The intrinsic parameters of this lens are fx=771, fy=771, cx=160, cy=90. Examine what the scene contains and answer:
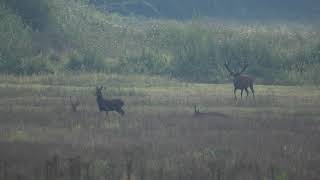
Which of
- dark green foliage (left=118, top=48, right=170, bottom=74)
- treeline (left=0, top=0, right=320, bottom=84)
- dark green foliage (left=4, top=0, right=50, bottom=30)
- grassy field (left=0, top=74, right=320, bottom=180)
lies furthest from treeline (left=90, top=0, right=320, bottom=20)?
grassy field (left=0, top=74, right=320, bottom=180)

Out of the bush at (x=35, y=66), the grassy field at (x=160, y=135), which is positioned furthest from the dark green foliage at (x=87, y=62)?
the grassy field at (x=160, y=135)

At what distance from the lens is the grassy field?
620 inches

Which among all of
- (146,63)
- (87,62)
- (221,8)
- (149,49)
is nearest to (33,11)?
(149,49)

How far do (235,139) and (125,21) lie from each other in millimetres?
42055

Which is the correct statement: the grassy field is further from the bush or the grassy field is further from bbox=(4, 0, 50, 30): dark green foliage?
bbox=(4, 0, 50, 30): dark green foliage

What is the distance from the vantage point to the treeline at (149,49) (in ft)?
128

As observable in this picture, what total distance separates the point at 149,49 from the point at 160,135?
2380cm

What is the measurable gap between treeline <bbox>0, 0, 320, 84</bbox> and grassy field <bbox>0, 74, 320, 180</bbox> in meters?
7.36

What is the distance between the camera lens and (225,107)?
26.3 meters

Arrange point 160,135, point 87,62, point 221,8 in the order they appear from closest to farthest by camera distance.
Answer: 1. point 160,135
2. point 87,62
3. point 221,8

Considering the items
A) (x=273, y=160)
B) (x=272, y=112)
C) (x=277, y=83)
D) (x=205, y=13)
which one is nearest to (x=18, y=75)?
(x=277, y=83)

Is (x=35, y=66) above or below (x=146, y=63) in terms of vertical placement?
below

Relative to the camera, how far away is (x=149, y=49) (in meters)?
43.7

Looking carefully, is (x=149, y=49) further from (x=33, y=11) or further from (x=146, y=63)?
(x=33, y=11)
